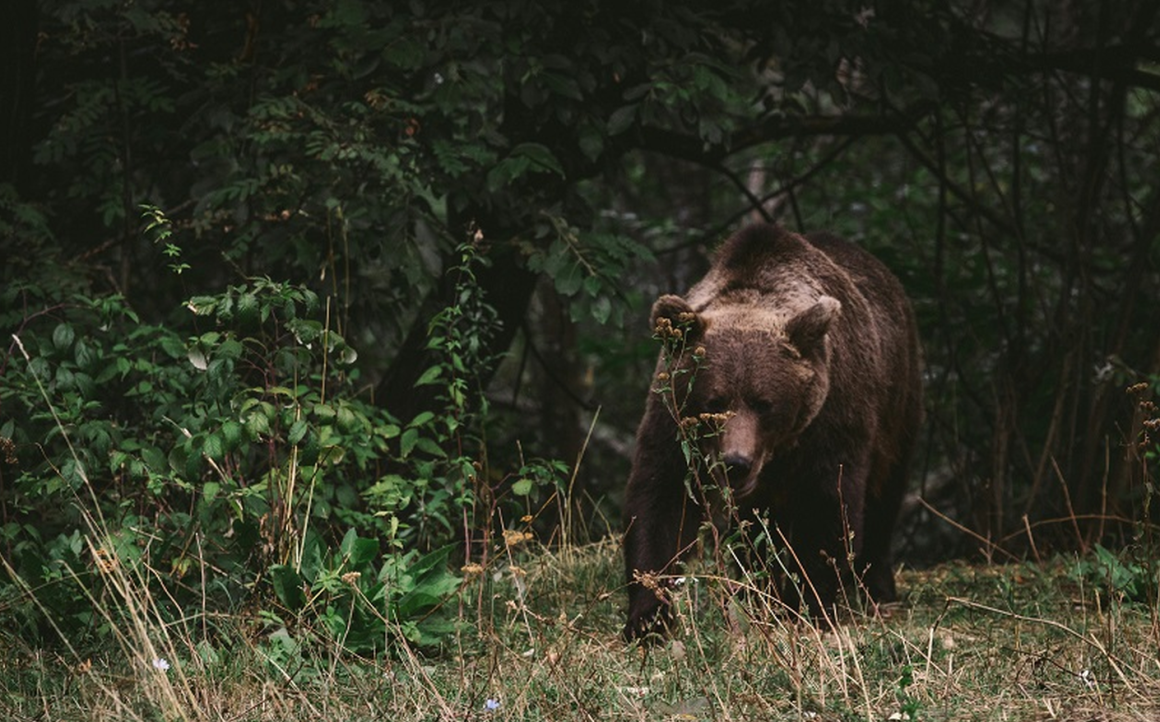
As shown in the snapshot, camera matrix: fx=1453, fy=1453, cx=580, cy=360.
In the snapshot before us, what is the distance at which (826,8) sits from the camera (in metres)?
6.78

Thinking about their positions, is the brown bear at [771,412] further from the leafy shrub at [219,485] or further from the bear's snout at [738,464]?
the leafy shrub at [219,485]

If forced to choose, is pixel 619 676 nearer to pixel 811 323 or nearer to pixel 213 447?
pixel 213 447

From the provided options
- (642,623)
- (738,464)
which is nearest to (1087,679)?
(738,464)

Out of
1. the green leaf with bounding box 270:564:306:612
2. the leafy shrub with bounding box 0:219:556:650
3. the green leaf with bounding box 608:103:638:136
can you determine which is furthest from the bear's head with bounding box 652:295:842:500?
the green leaf with bounding box 270:564:306:612

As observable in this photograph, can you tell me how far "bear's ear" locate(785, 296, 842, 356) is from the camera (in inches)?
214

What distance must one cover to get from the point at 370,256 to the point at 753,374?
1.97 metres

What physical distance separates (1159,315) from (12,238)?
566cm

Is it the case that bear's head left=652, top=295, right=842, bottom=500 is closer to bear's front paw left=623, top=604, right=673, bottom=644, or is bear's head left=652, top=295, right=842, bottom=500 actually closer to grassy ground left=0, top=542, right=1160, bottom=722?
bear's front paw left=623, top=604, right=673, bottom=644

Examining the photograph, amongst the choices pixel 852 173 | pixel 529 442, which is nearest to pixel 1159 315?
pixel 529 442

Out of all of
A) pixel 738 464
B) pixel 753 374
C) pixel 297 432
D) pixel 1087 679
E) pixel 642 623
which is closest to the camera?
pixel 1087 679

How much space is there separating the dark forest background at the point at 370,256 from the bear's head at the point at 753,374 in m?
0.52

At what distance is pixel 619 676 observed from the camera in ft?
13.5

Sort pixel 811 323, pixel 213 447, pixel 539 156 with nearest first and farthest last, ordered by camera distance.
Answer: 1. pixel 213 447
2. pixel 811 323
3. pixel 539 156

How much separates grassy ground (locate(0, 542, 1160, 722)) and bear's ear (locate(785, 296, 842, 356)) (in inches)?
46.0
